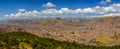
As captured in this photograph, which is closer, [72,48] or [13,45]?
[13,45]

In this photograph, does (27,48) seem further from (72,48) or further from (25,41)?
(72,48)

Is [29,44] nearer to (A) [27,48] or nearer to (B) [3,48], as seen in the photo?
(A) [27,48]

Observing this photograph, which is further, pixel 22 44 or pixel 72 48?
pixel 72 48

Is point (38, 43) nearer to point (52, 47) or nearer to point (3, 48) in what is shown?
point (52, 47)

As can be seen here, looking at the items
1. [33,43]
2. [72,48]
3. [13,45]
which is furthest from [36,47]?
[72,48]

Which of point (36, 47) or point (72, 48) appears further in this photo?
point (72, 48)

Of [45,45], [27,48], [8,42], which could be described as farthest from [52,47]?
[8,42]

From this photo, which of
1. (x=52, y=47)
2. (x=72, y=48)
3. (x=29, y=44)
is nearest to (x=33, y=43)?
(x=29, y=44)
